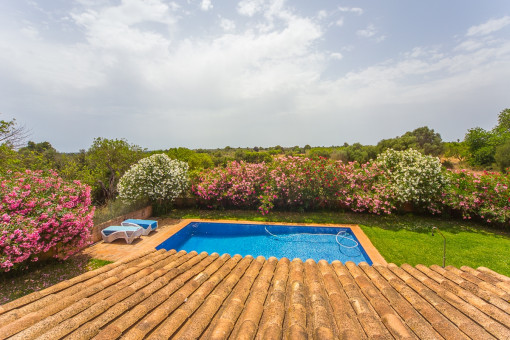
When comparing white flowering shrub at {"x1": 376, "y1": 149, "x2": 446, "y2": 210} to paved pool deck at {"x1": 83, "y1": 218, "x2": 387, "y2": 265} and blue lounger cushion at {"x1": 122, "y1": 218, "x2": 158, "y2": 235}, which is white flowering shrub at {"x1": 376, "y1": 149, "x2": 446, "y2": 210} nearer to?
paved pool deck at {"x1": 83, "y1": 218, "x2": 387, "y2": 265}

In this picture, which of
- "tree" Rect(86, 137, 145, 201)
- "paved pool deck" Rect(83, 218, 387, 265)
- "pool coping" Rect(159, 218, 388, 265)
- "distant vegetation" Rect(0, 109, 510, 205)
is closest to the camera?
"pool coping" Rect(159, 218, 388, 265)

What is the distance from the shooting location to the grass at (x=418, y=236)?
8.06 meters

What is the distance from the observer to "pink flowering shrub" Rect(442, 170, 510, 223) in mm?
10516

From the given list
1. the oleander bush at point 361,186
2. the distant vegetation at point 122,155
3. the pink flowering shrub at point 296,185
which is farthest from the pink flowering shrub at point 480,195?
the distant vegetation at point 122,155

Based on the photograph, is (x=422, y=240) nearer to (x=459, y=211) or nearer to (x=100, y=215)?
(x=459, y=211)

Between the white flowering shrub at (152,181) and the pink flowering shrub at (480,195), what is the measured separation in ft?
52.4

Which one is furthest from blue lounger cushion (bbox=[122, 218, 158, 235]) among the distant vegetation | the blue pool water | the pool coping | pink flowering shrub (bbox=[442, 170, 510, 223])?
pink flowering shrub (bbox=[442, 170, 510, 223])

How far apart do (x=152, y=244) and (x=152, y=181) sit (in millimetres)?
4491

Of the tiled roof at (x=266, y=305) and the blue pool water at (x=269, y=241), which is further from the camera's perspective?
the blue pool water at (x=269, y=241)

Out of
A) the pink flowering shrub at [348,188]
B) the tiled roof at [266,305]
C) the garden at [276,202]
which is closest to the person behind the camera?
the tiled roof at [266,305]

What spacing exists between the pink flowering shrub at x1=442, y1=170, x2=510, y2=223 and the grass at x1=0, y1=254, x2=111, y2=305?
1738cm

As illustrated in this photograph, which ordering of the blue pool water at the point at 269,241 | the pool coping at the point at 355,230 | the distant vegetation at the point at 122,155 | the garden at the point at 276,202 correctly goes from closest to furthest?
the garden at the point at 276,202 < the pool coping at the point at 355,230 < the blue pool water at the point at 269,241 < the distant vegetation at the point at 122,155

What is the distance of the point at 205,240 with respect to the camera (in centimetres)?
1148

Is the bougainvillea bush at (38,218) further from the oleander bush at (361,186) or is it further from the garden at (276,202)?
the oleander bush at (361,186)
